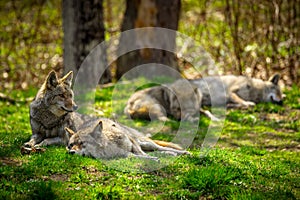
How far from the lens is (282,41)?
1423 centimetres

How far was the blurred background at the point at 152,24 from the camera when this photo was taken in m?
12.7

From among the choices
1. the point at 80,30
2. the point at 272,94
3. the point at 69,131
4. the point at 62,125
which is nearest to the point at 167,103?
the point at 272,94

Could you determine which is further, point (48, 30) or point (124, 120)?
point (48, 30)

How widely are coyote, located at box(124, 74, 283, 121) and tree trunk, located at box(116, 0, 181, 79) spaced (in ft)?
8.50

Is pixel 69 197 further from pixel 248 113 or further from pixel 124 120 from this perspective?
pixel 248 113

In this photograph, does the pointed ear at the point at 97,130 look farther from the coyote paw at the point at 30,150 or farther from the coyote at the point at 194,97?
the coyote at the point at 194,97

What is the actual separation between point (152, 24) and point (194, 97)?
14.1 ft

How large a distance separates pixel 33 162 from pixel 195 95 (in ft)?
16.9

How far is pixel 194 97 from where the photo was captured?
10633 millimetres

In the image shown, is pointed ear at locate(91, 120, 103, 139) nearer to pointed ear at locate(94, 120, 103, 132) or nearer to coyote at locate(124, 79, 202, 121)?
pointed ear at locate(94, 120, 103, 132)

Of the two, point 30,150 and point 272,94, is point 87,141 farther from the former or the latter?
point 272,94

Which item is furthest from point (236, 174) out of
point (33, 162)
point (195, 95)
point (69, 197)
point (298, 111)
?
point (298, 111)

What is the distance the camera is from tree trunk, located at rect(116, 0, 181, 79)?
1409 cm

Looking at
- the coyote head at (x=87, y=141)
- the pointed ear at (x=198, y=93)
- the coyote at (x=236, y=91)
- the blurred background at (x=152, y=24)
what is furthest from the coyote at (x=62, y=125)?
the blurred background at (x=152, y=24)
